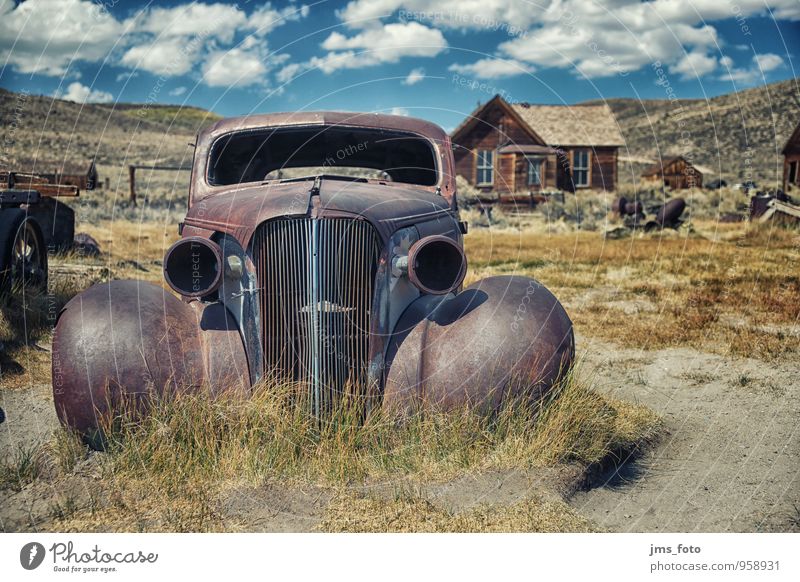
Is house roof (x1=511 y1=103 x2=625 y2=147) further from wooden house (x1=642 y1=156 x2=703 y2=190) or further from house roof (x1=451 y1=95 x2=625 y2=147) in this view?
wooden house (x1=642 y1=156 x2=703 y2=190)

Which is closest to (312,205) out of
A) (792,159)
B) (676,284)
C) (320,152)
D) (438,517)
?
(438,517)

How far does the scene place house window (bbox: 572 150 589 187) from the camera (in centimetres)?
2981

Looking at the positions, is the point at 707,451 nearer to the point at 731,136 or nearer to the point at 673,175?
the point at 673,175

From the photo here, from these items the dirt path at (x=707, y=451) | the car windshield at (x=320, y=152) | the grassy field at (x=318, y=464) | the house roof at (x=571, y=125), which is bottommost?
the dirt path at (x=707, y=451)

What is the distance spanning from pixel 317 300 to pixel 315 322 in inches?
4.5

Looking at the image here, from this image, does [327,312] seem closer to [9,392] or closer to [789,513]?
[789,513]

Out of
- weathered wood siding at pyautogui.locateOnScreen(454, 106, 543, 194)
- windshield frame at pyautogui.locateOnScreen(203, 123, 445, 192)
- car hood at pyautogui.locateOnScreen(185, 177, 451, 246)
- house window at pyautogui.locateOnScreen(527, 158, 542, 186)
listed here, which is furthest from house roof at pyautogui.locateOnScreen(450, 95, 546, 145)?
car hood at pyautogui.locateOnScreen(185, 177, 451, 246)

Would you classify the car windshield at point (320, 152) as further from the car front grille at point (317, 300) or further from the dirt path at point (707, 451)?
the dirt path at point (707, 451)

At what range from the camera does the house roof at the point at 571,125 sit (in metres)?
29.2

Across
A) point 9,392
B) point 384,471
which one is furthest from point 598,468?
point 9,392

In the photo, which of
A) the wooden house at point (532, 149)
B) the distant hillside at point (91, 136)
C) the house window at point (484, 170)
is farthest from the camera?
the distant hillside at point (91, 136)

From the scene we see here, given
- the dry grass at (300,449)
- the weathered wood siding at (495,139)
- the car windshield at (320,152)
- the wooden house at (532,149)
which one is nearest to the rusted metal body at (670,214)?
the wooden house at (532,149)

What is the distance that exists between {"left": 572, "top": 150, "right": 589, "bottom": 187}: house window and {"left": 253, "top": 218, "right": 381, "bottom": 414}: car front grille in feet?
88.5

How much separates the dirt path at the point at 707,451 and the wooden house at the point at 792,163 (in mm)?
21673
